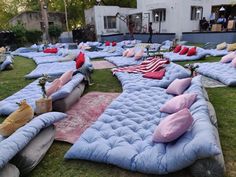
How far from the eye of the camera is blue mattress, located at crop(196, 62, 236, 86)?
4516 millimetres

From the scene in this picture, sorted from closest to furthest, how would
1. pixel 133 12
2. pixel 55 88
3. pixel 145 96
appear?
pixel 145 96 < pixel 55 88 < pixel 133 12

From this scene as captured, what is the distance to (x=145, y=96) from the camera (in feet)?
11.8

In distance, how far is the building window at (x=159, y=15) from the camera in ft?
54.4

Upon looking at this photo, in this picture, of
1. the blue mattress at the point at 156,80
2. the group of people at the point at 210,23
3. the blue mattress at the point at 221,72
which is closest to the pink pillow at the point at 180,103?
the blue mattress at the point at 156,80

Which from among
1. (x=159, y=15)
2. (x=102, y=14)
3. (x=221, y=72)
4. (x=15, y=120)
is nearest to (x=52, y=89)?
(x=15, y=120)

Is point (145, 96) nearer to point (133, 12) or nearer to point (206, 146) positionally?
point (206, 146)

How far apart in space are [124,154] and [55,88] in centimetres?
215

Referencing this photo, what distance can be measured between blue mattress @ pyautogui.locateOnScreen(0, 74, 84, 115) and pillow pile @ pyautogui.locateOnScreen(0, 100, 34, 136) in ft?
2.25

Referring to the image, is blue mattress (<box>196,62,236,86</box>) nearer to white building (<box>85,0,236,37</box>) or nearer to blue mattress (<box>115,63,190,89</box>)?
blue mattress (<box>115,63,190,89</box>)

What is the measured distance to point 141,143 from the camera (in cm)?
224

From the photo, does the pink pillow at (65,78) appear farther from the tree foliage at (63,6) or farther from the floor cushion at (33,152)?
the tree foliage at (63,6)

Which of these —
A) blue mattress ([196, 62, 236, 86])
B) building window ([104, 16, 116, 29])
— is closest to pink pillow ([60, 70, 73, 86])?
blue mattress ([196, 62, 236, 86])

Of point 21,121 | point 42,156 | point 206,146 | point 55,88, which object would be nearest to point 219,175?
point 206,146

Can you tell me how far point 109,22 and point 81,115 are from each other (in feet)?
55.3
